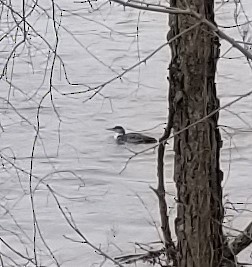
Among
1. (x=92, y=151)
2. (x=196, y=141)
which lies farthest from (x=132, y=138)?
(x=196, y=141)

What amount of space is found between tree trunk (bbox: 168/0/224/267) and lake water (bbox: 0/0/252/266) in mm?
112

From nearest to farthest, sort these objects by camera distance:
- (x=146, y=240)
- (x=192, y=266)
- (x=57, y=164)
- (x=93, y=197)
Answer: (x=192, y=266)
(x=146, y=240)
(x=93, y=197)
(x=57, y=164)

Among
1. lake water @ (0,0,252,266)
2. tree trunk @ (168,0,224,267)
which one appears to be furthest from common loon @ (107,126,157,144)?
tree trunk @ (168,0,224,267)

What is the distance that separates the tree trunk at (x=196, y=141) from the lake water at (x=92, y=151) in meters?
0.11

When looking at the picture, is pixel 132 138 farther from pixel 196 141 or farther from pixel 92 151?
pixel 196 141

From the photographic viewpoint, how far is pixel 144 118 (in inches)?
201

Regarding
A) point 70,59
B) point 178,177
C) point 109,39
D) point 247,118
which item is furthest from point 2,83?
point 178,177

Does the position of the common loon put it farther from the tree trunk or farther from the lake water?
the tree trunk

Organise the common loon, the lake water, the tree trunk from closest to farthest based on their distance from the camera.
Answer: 1. the tree trunk
2. the lake water
3. the common loon

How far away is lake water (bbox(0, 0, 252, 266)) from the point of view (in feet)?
11.2

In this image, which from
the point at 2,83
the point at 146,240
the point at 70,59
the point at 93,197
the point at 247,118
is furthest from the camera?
the point at 70,59

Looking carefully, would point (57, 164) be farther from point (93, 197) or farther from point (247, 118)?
point (247, 118)

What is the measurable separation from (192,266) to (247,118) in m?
2.42

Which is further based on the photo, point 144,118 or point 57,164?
point 144,118
